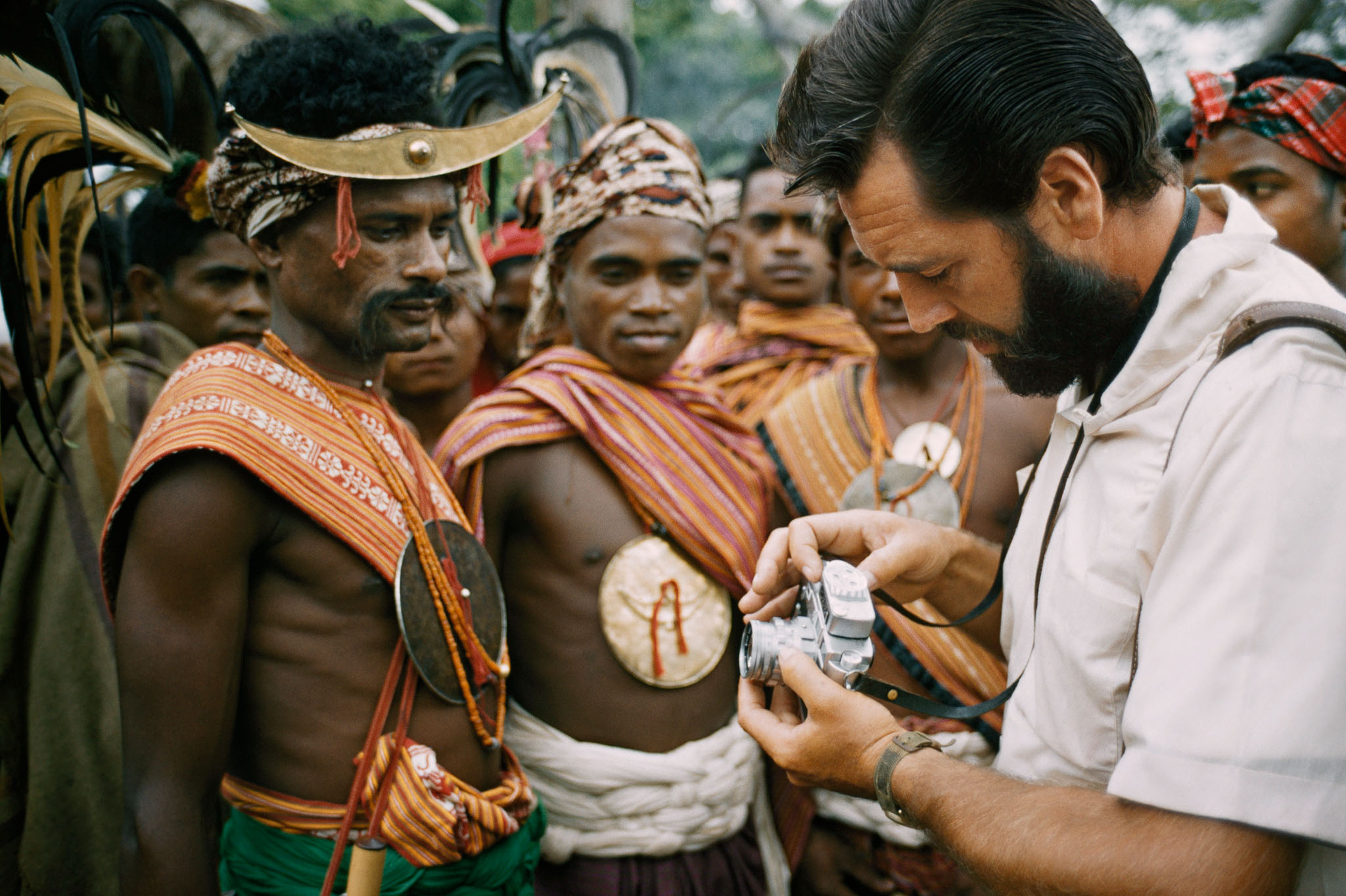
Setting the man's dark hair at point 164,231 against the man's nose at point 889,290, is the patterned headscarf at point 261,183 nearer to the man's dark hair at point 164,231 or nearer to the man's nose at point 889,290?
the man's dark hair at point 164,231

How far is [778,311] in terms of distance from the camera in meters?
4.23

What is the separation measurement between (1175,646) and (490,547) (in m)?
1.81

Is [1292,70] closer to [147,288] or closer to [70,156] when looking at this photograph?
[70,156]

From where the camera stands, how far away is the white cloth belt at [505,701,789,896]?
8.06 feet

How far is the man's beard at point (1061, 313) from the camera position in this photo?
58.6 inches

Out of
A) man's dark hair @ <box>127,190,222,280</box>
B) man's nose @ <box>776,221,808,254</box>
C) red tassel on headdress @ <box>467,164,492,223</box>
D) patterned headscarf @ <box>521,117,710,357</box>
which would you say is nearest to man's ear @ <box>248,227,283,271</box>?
red tassel on headdress @ <box>467,164,492,223</box>

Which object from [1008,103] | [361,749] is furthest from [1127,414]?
[361,749]

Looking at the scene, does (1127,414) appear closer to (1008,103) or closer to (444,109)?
(1008,103)

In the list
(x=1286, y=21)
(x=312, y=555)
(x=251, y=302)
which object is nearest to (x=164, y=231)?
(x=251, y=302)

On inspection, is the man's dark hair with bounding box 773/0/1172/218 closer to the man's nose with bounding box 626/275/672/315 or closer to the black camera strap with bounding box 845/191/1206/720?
the black camera strap with bounding box 845/191/1206/720

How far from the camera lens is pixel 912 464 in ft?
9.52

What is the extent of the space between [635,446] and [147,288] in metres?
2.20

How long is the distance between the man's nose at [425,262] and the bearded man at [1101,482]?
0.86m

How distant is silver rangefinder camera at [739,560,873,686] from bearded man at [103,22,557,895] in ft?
2.53
